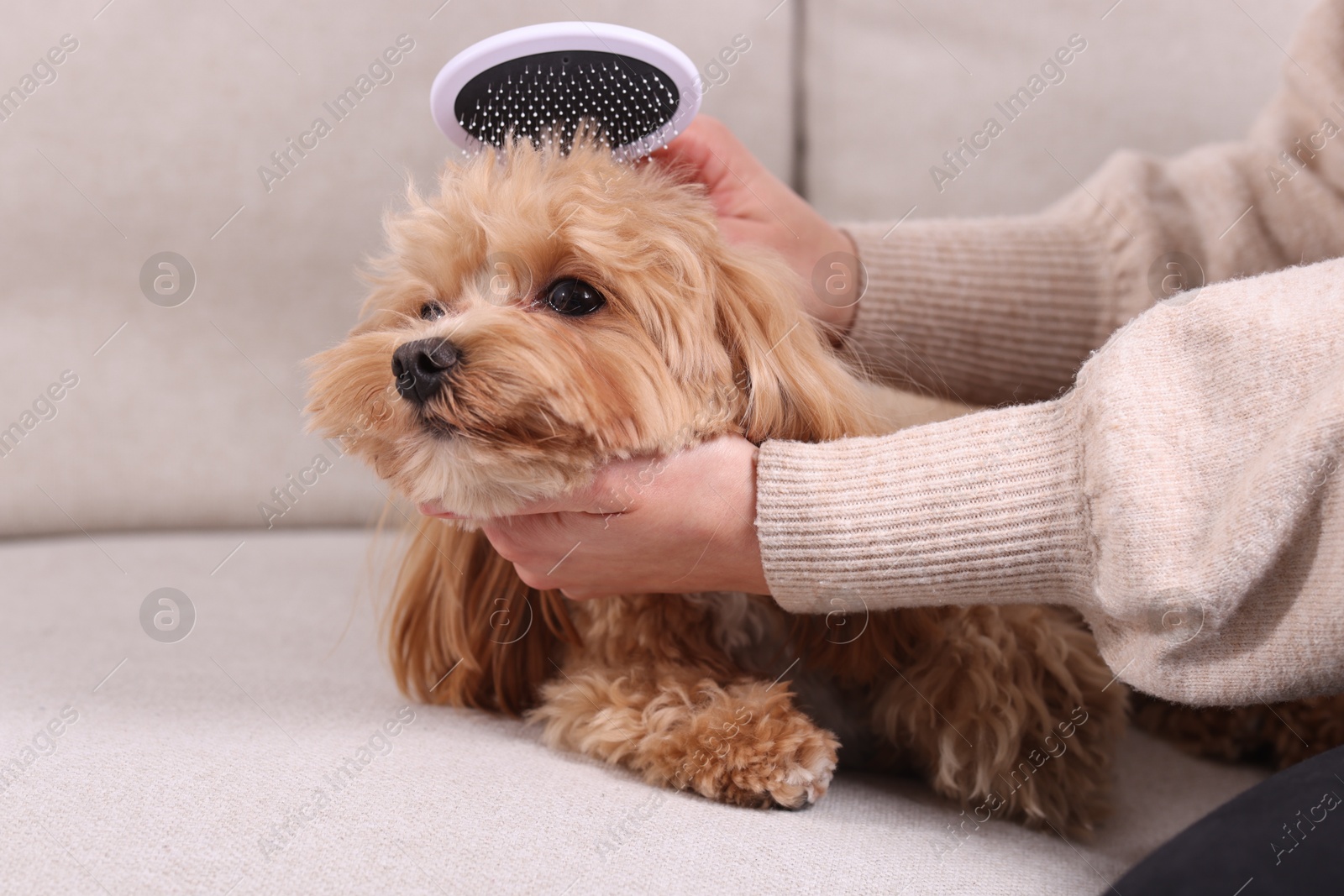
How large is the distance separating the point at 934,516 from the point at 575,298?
15.2 inches

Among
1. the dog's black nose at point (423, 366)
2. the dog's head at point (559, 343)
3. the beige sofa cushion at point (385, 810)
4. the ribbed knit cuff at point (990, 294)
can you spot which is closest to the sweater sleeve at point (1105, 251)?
the ribbed knit cuff at point (990, 294)

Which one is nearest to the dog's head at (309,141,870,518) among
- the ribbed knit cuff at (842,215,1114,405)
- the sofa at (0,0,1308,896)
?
the ribbed knit cuff at (842,215,1114,405)

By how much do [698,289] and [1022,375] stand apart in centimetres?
69

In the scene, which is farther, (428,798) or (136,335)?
(136,335)

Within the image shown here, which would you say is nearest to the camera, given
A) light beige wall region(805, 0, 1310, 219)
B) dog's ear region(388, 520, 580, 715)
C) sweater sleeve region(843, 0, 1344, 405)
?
dog's ear region(388, 520, 580, 715)

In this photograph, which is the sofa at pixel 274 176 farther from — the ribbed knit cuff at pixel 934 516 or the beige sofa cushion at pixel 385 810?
the ribbed knit cuff at pixel 934 516

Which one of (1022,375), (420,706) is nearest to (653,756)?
(420,706)

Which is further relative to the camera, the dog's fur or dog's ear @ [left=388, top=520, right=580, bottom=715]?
dog's ear @ [left=388, top=520, right=580, bottom=715]

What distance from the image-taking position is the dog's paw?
87 centimetres

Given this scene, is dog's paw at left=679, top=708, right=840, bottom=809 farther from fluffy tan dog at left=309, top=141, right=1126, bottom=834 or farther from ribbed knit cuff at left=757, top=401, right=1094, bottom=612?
ribbed knit cuff at left=757, top=401, right=1094, bottom=612

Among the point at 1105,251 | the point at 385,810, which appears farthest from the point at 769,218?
the point at 385,810

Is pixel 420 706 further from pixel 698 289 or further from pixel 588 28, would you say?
pixel 588 28

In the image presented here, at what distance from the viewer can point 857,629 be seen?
99cm

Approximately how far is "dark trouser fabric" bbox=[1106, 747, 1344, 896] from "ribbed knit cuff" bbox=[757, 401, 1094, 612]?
0.21 meters
